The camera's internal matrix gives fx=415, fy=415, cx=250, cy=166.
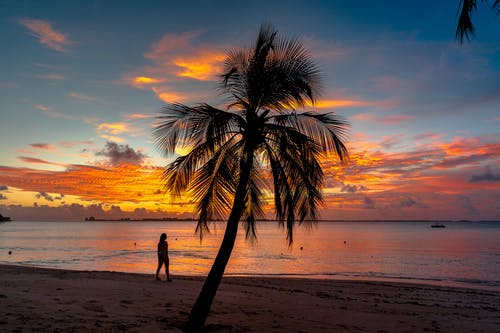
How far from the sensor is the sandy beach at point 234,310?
364 inches

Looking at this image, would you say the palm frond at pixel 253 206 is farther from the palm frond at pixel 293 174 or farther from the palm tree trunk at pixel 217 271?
the palm tree trunk at pixel 217 271

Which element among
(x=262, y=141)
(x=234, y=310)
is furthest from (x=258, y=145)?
(x=234, y=310)

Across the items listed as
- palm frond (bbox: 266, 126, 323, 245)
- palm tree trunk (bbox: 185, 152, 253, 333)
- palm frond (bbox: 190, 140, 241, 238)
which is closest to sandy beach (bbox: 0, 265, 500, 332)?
palm tree trunk (bbox: 185, 152, 253, 333)

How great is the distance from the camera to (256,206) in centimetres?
1094

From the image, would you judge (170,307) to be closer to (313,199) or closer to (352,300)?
(313,199)

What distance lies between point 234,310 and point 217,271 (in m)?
Answer: 3.37

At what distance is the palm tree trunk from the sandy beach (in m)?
0.43

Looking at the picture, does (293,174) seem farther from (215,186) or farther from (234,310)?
(234,310)

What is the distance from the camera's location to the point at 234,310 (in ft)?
39.1

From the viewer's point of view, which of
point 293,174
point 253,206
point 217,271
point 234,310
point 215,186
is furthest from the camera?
point 234,310

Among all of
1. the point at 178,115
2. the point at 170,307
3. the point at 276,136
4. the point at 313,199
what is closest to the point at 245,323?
the point at 170,307

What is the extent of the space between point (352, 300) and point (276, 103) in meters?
9.79

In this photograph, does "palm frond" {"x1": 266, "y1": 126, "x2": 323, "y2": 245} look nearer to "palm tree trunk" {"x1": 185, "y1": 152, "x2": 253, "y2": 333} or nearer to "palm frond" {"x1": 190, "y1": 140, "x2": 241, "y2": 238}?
"palm tree trunk" {"x1": 185, "y1": 152, "x2": 253, "y2": 333}

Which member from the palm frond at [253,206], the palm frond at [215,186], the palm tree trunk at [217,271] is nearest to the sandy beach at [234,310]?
the palm tree trunk at [217,271]
